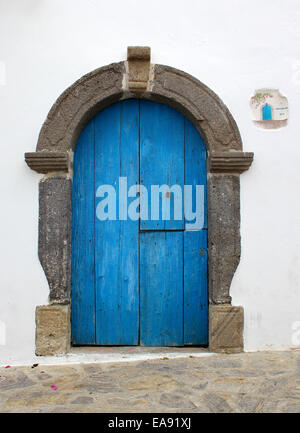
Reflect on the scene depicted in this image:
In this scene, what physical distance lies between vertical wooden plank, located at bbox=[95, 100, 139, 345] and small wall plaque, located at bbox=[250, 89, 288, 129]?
913 mm

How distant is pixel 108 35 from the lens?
112 inches

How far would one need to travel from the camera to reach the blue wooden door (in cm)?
292

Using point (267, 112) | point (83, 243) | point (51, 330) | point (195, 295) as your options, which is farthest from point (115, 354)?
point (267, 112)

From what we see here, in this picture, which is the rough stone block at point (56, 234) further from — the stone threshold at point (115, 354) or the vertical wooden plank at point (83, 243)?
the stone threshold at point (115, 354)

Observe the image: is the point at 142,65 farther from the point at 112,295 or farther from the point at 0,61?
the point at 112,295

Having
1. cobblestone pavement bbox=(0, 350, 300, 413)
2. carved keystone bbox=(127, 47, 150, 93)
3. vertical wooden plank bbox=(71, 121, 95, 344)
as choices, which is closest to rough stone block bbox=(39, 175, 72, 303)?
vertical wooden plank bbox=(71, 121, 95, 344)

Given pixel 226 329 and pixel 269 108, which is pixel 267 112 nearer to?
pixel 269 108

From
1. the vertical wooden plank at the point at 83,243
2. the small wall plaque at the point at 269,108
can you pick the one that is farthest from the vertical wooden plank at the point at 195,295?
the small wall plaque at the point at 269,108

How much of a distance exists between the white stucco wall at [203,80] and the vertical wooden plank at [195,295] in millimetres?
267

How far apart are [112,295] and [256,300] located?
107 cm

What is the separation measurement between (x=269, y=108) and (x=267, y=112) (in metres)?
0.03
